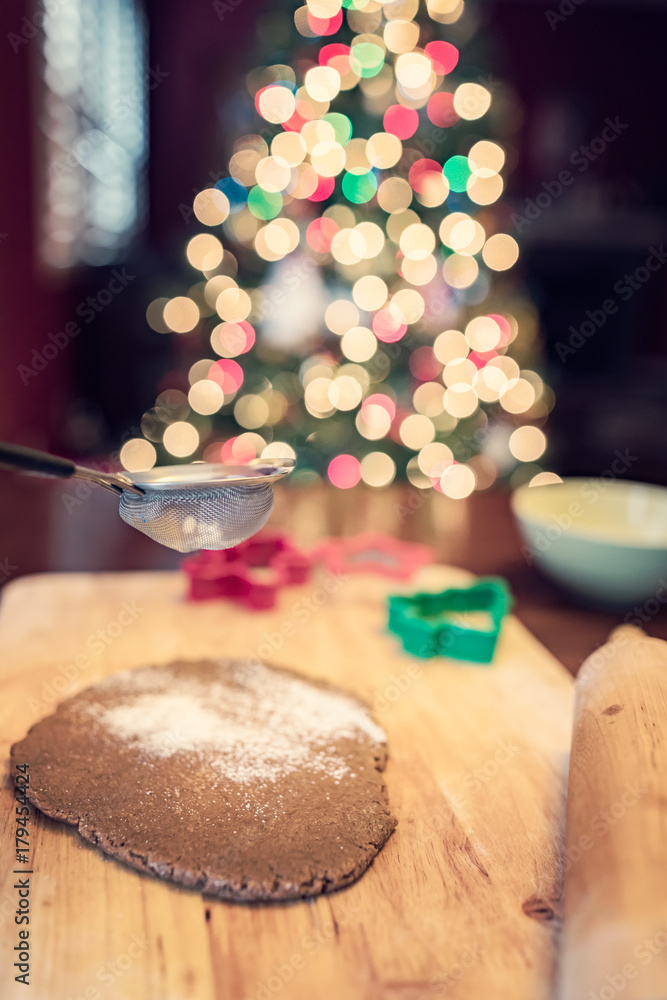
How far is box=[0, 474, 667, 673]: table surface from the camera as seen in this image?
1.08m

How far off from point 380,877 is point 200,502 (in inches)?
15.3

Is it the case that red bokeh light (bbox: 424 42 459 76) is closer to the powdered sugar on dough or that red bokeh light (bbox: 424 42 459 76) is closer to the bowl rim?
the bowl rim

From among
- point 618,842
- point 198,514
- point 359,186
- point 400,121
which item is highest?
point 400,121

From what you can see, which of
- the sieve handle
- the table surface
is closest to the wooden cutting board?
the table surface

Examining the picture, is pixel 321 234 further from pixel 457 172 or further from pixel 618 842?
pixel 618 842

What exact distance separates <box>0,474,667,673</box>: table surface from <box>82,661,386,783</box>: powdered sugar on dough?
0.36 metres

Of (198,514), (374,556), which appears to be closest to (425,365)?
(374,556)

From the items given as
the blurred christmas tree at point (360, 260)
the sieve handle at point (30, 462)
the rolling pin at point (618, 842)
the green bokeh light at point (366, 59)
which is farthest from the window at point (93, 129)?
the rolling pin at point (618, 842)

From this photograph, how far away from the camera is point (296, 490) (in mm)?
1671

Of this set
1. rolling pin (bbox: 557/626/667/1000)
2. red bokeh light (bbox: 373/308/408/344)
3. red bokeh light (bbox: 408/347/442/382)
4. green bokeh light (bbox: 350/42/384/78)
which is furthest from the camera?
red bokeh light (bbox: 408/347/442/382)

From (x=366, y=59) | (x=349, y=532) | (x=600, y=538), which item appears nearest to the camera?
(x=600, y=538)

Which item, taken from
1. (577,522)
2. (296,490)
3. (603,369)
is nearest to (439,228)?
(296,490)

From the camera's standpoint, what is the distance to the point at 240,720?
2.51ft

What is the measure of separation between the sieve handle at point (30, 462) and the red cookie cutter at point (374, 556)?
2.38 ft
